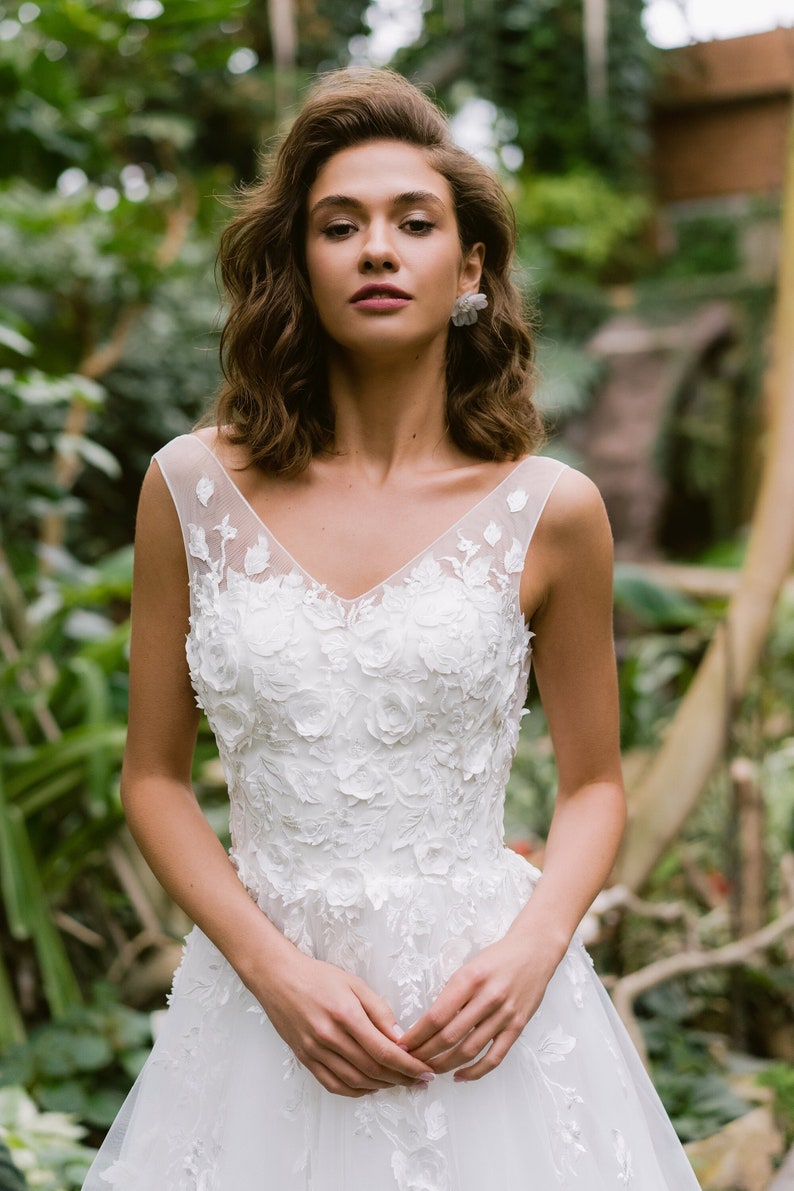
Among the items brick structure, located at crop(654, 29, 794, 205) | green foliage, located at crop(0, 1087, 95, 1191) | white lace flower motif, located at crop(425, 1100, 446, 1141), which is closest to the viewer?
white lace flower motif, located at crop(425, 1100, 446, 1141)

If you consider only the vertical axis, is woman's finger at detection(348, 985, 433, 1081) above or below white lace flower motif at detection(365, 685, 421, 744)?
below

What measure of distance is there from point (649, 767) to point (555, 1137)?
84.0 inches

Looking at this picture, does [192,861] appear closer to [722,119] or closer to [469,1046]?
[469,1046]

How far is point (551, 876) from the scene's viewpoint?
1.58 meters

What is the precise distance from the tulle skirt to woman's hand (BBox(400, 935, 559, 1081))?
103 mm

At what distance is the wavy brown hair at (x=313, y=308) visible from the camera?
162 centimetres

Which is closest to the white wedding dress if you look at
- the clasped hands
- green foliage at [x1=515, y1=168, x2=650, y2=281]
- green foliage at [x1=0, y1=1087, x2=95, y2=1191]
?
the clasped hands

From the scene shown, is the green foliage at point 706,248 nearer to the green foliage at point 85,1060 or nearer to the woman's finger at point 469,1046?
the green foliage at point 85,1060

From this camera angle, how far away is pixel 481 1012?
1.38m

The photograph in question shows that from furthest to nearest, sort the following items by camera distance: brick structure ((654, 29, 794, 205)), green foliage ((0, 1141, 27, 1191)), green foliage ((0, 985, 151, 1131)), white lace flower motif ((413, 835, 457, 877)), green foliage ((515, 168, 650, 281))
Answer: brick structure ((654, 29, 794, 205)), green foliage ((515, 168, 650, 281)), green foliage ((0, 985, 151, 1131)), green foliage ((0, 1141, 27, 1191)), white lace flower motif ((413, 835, 457, 877))

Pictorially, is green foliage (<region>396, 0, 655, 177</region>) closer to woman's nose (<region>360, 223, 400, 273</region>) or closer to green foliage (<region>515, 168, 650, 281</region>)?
green foliage (<region>515, 168, 650, 281</region>)

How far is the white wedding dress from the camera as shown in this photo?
148 centimetres

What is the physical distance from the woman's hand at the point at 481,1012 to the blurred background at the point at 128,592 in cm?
101

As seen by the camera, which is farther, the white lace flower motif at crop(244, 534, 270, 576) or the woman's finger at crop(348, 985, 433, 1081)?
the white lace flower motif at crop(244, 534, 270, 576)
